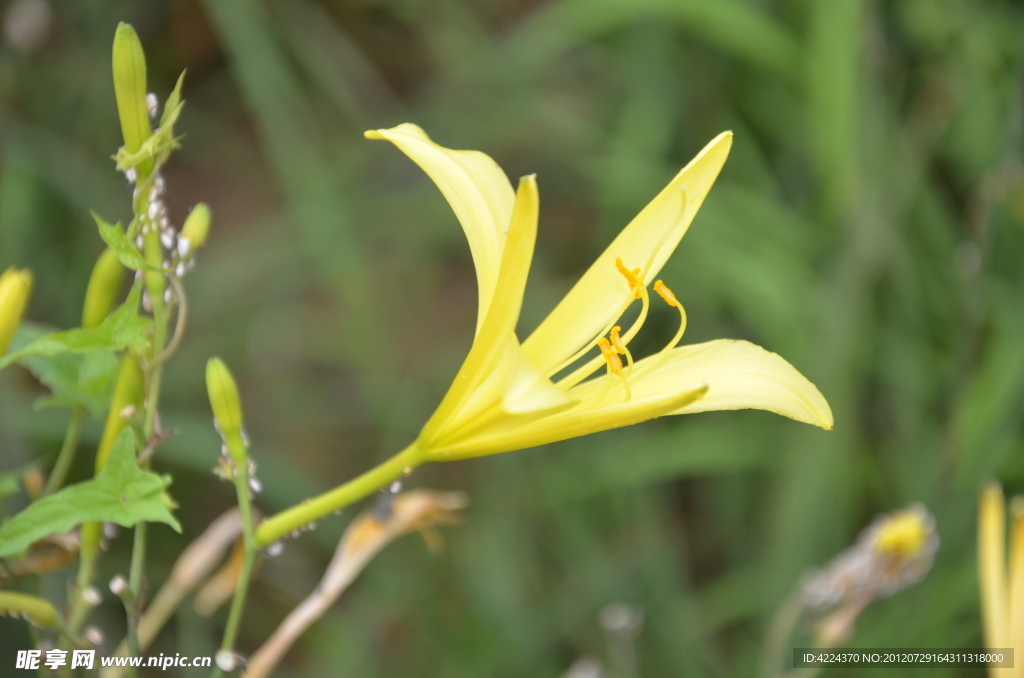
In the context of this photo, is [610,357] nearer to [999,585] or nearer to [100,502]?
[100,502]

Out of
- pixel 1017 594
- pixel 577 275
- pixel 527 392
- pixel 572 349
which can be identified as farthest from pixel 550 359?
pixel 577 275

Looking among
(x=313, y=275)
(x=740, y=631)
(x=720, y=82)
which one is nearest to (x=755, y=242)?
(x=720, y=82)

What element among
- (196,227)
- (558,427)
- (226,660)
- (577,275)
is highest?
(577,275)

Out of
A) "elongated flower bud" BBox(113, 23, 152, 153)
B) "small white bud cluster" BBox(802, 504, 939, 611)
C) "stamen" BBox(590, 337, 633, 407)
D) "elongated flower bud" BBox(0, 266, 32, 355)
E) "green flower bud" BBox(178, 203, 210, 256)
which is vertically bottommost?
"small white bud cluster" BBox(802, 504, 939, 611)

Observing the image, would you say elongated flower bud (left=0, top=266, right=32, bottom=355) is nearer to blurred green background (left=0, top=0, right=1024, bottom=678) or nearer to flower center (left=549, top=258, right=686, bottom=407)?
flower center (left=549, top=258, right=686, bottom=407)

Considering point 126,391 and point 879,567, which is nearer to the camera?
point 126,391

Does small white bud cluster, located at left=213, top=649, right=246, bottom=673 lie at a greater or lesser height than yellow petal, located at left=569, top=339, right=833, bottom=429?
lesser

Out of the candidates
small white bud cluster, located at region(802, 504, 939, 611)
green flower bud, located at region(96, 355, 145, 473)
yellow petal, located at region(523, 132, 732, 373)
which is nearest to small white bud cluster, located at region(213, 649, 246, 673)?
green flower bud, located at region(96, 355, 145, 473)
